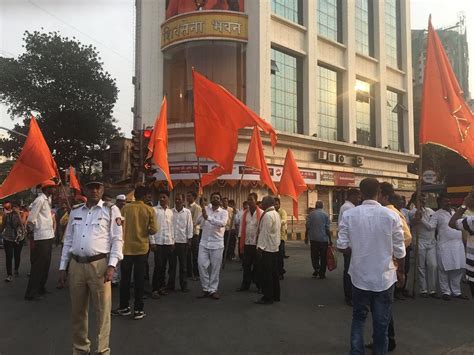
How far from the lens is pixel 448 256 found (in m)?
8.23

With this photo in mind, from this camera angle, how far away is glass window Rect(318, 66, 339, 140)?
86.2ft

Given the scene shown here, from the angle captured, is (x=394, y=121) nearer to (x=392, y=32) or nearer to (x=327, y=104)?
(x=392, y=32)

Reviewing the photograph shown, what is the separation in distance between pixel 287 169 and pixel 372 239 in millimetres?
9083

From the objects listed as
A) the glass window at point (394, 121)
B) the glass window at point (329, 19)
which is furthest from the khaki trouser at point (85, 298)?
the glass window at point (394, 121)

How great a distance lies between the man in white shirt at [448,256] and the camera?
8172 mm

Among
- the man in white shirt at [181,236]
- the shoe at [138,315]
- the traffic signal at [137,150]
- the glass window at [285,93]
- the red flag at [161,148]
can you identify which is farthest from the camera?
the glass window at [285,93]

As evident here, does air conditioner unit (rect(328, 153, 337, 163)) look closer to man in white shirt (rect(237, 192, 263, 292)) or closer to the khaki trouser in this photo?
man in white shirt (rect(237, 192, 263, 292))

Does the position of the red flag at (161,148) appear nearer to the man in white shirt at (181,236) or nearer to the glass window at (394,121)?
the man in white shirt at (181,236)

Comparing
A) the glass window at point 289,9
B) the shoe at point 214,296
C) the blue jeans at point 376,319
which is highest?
the glass window at point 289,9

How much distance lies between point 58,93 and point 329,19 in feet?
59.5

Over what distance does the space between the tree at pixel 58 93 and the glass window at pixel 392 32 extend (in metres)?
19.8

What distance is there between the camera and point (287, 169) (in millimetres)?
Result: 13367

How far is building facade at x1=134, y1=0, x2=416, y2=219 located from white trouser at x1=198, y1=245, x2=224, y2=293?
1325 cm

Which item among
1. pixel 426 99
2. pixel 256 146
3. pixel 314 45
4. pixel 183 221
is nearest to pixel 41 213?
pixel 183 221
